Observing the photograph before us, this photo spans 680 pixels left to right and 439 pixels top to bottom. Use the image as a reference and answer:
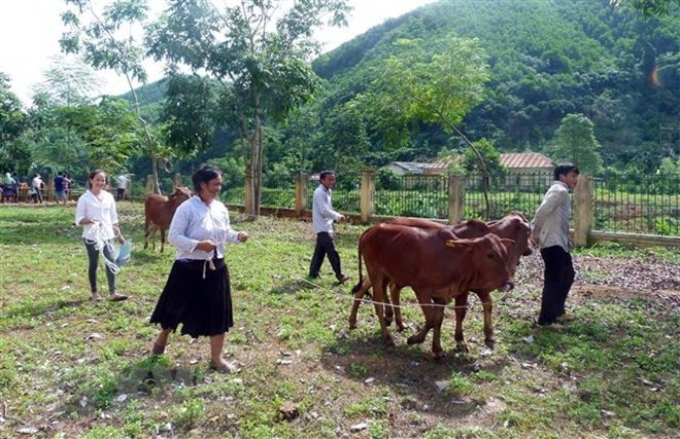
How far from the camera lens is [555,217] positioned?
7.12 m

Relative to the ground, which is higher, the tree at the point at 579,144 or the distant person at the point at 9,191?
the tree at the point at 579,144

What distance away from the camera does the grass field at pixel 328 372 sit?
4848 mm

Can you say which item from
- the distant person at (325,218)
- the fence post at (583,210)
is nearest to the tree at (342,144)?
the fence post at (583,210)

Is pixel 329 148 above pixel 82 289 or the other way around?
above

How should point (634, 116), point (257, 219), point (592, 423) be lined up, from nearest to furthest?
point (592, 423) → point (257, 219) → point (634, 116)

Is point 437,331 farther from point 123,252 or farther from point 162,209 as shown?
point 162,209

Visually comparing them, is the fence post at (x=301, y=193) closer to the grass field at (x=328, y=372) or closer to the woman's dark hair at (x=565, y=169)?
the grass field at (x=328, y=372)

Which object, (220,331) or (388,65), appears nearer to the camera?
(220,331)

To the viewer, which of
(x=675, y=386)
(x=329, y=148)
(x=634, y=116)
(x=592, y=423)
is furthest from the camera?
(x=634, y=116)

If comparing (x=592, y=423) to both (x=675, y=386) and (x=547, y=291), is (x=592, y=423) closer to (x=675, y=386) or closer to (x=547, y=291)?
(x=675, y=386)

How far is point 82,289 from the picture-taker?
364 inches

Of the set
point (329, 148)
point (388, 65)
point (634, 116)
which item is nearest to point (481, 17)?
point (634, 116)

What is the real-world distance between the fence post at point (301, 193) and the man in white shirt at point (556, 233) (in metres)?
14.8

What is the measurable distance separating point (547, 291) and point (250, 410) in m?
3.90
